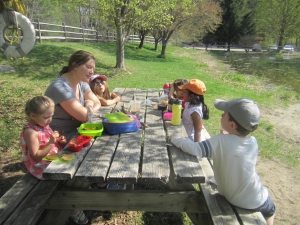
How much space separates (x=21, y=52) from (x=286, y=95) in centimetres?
934

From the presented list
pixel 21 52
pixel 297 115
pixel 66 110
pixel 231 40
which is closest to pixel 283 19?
pixel 231 40

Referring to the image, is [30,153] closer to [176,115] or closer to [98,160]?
[98,160]

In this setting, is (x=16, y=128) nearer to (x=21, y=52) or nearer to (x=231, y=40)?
(x=21, y=52)

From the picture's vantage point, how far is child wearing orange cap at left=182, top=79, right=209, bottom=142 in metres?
3.75

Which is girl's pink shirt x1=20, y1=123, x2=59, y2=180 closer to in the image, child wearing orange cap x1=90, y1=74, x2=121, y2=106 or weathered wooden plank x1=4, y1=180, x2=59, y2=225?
weathered wooden plank x1=4, y1=180, x2=59, y2=225

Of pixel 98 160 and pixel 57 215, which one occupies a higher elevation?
pixel 98 160

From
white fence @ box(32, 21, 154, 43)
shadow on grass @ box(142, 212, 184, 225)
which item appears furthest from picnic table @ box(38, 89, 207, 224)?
white fence @ box(32, 21, 154, 43)

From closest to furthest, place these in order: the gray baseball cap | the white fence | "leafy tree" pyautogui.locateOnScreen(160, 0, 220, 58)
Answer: the gray baseball cap, the white fence, "leafy tree" pyautogui.locateOnScreen(160, 0, 220, 58)

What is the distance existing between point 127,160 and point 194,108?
1.21m

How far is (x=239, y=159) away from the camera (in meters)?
2.65

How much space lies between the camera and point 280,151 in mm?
6590

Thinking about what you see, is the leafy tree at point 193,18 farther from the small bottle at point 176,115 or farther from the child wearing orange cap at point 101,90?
the small bottle at point 176,115

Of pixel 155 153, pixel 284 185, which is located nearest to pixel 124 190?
pixel 155 153

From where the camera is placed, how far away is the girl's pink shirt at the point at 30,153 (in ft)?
9.87
